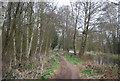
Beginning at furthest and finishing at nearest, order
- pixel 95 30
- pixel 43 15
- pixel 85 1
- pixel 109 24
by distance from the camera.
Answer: pixel 85 1 → pixel 95 30 → pixel 109 24 → pixel 43 15

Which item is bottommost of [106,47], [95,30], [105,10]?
[106,47]

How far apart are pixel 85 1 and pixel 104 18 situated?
3.63m

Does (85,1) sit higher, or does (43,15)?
(85,1)

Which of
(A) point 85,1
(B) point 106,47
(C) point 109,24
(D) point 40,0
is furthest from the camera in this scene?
(B) point 106,47

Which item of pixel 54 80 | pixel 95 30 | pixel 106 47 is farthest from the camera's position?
pixel 106 47

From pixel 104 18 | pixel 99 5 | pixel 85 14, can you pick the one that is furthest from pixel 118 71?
pixel 85 14

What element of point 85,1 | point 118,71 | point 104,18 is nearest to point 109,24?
point 104,18

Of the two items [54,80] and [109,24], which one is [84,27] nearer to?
[109,24]

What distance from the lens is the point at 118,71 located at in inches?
261

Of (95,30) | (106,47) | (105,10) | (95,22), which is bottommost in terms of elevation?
(106,47)

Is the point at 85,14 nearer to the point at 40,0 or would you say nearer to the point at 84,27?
the point at 84,27

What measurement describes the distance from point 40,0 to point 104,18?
24.5ft

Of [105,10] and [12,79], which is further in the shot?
[105,10]

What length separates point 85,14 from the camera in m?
15.2
